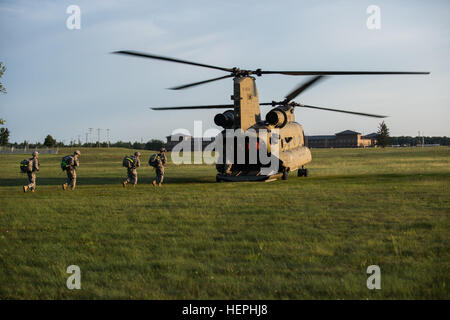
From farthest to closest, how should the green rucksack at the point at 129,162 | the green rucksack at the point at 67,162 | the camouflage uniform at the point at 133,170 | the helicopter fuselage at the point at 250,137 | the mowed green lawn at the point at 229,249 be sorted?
the helicopter fuselage at the point at 250,137 → the camouflage uniform at the point at 133,170 → the green rucksack at the point at 129,162 → the green rucksack at the point at 67,162 → the mowed green lawn at the point at 229,249

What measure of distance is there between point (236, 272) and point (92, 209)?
24.7 feet

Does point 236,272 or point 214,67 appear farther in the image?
point 214,67

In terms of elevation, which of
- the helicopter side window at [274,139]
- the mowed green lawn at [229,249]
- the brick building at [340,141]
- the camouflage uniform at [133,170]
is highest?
the brick building at [340,141]

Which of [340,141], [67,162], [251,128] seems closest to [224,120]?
[251,128]

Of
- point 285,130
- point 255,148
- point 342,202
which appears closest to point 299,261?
point 342,202

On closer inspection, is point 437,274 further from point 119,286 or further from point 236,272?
point 119,286

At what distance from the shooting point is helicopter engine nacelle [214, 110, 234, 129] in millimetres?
21984

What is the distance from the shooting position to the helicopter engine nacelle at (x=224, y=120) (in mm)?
21984

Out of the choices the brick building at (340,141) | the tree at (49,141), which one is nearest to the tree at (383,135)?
the brick building at (340,141)

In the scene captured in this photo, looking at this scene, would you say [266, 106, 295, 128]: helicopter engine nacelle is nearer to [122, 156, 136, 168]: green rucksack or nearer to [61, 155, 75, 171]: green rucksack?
[122, 156, 136, 168]: green rucksack

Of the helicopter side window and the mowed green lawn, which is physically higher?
the helicopter side window

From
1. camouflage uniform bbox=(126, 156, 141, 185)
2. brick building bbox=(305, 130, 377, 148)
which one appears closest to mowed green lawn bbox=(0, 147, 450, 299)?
camouflage uniform bbox=(126, 156, 141, 185)

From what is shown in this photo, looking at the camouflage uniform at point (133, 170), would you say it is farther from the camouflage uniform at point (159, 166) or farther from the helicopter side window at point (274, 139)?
the helicopter side window at point (274, 139)

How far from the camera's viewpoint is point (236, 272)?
6098 mm
